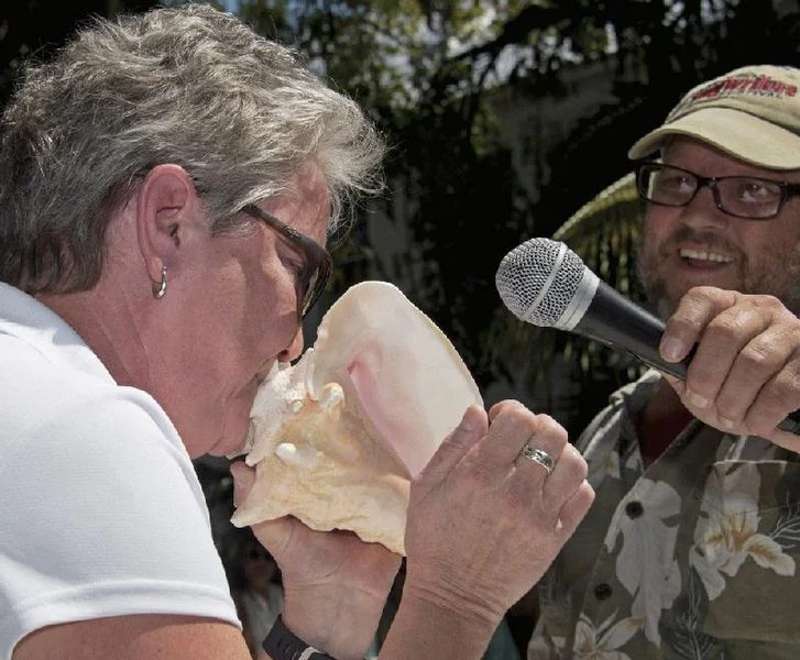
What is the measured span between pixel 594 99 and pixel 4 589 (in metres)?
5.91

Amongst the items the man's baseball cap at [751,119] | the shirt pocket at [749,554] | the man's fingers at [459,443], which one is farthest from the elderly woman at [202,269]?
the man's baseball cap at [751,119]

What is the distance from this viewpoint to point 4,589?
3.54 ft

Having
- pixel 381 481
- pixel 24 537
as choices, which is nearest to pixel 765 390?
pixel 381 481

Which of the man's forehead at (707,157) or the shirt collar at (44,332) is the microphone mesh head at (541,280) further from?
the man's forehead at (707,157)

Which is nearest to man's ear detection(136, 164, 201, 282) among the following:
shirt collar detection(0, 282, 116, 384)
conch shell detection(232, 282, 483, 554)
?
shirt collar detection(0, 282, 116, 384)

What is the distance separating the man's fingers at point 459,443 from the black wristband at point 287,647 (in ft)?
1.60

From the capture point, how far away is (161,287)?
146cm

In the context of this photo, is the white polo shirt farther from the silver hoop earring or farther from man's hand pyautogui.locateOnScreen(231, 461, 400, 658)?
man's hand pyautogui.locateOnScreen(231, 461, 400, 658)

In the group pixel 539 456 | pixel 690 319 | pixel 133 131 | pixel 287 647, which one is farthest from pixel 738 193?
pixel 133 131

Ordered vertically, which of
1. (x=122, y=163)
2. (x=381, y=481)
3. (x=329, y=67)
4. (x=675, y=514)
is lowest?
(x=329, y=67)

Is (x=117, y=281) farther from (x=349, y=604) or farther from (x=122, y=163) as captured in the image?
(x=349, y=604)

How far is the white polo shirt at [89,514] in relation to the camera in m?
1.08

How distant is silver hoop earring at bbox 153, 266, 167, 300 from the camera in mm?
1465

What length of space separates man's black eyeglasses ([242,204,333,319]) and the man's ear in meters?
0.09
